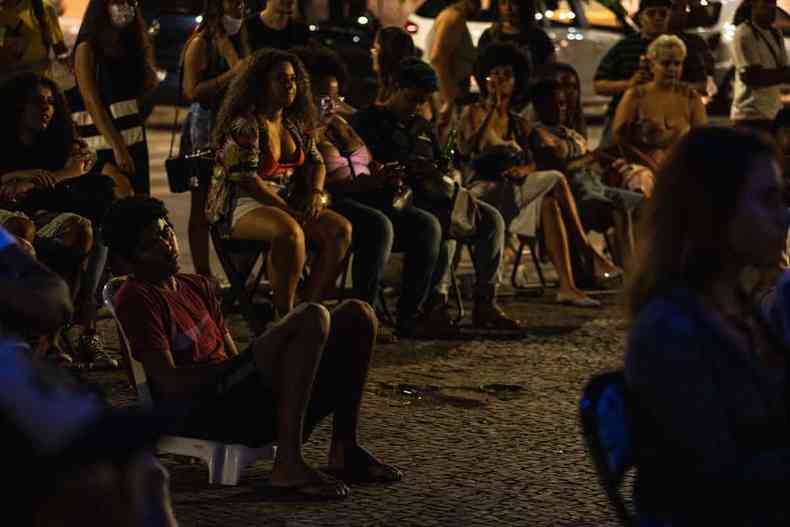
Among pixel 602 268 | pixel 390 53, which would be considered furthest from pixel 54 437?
pixel 602 268

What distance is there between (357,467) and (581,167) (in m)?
5.30

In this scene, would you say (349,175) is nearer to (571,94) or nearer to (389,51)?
(389,51)

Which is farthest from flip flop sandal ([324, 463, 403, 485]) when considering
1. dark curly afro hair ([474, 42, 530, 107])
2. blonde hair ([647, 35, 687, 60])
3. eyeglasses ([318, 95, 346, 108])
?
blonde hair ([647, 35, 687, 60])

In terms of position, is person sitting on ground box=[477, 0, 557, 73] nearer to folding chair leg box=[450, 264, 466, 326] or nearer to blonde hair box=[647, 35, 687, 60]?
blonde hair box=[647, 35, 687, 60]

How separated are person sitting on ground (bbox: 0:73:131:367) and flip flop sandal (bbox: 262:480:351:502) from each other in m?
2.43

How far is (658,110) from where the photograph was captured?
38.4 ft

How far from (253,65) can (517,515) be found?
342 cm

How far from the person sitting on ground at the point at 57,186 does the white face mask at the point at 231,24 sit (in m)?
1.65

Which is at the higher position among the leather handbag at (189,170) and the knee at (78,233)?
the leather handbag at (189,170)

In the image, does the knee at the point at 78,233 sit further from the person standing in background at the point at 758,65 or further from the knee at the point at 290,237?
the person standing in background at the point at 758,65

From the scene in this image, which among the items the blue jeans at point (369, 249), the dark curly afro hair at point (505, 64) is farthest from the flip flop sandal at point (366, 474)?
the dark curly afro hair at point (505, 64)

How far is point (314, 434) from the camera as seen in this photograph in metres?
7.38

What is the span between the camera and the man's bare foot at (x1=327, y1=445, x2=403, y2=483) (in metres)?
6.52

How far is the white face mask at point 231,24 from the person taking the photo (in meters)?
10.4
